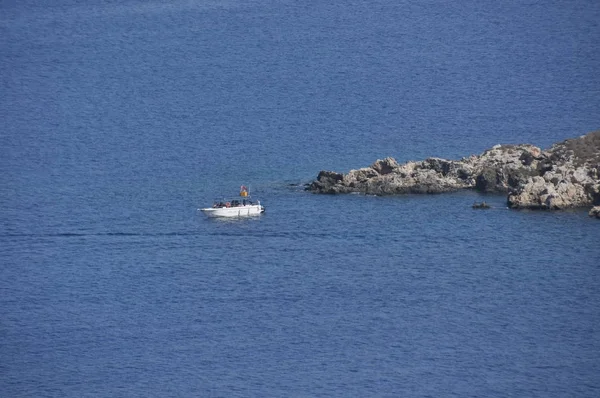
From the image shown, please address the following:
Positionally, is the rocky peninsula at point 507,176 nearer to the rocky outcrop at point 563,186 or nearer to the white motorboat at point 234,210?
the rocky outcrop at point 563,186

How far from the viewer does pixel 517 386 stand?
93.1 m

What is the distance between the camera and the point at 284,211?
414 ft

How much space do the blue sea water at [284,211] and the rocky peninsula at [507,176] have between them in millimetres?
1717

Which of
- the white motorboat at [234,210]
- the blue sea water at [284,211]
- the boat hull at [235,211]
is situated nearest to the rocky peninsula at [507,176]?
the blue sea water at [284,211]

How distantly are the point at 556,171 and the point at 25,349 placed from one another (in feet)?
162

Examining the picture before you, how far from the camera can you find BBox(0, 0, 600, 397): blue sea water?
97.6 metres

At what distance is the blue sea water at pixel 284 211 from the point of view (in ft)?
320

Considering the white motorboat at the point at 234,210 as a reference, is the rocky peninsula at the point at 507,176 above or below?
above

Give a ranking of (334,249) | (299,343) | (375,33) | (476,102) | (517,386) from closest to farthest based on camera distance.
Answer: (517,386) < (299,343) < (334,249) < (476,102) < (375,33)

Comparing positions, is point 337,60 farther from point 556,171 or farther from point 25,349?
point 25,349

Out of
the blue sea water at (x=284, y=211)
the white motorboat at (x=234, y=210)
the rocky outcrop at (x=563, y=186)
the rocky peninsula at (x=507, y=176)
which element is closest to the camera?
the blue sea water at (x=284, y=211)

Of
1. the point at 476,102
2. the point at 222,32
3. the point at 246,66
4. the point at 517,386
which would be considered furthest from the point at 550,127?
the point at 517,386

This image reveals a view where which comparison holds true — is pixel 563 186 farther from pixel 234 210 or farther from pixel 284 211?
pixel 234 210

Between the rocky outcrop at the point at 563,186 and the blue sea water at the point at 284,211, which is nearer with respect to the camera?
the blue sea water at the point at 284,211
